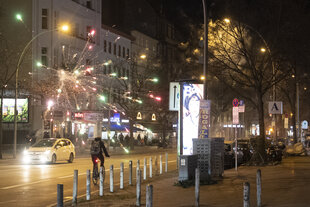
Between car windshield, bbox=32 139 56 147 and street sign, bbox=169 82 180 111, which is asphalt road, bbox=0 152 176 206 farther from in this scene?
car windshield, bbox=32 139 56 147

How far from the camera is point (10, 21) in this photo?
177 feet

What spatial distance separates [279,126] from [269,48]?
29.2m

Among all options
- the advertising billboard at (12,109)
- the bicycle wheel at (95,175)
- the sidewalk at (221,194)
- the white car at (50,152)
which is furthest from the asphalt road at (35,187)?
the advertising billboard at (12,109)

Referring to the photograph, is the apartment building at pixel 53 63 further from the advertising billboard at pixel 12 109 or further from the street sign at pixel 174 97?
the street sign at pixel 174 97

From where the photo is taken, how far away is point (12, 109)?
5059 centimetres

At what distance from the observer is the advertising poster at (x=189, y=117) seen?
22.5m

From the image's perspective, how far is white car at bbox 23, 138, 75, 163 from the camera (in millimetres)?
31781

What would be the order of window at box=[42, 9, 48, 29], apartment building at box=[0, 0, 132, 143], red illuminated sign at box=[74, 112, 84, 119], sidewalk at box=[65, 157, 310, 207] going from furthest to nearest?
window at box=[42, 9, 48, 29] < apartment building at box=[0, 0, 132, 143] < red illuminated sign at box=[74, 112, 84, 119] < sidewalk at box=[65, 157, 310, 207]

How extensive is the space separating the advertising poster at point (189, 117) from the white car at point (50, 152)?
38.8 feet

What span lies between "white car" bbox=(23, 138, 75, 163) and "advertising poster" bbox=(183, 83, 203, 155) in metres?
11.8

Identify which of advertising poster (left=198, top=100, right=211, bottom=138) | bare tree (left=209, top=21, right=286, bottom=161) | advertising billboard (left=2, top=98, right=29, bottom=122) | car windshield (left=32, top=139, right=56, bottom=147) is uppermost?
bare tree (left=209, top=21, right=286, bottom=161)

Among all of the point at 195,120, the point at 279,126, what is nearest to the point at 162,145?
the point at 279,126

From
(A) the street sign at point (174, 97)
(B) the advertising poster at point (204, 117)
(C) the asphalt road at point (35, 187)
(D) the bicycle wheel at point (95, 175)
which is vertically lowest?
(C) the asphalt road at point (35, 187)

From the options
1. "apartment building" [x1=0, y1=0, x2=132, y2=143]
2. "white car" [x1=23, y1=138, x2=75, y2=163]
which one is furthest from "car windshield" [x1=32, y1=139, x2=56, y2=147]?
"apartment building" [x1=0, y1=0, x2=132, y2=143]
